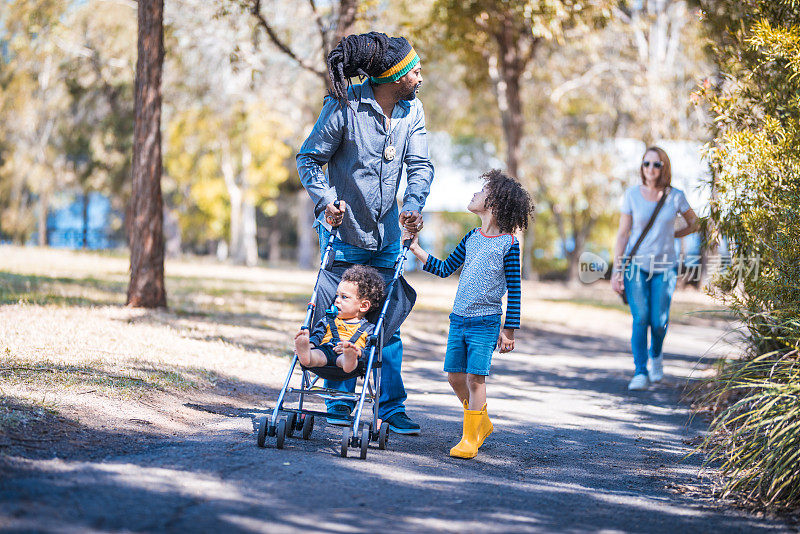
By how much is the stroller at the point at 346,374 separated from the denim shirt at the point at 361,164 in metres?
0.20

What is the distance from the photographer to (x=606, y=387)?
29.7ft

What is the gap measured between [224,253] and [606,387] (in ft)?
190

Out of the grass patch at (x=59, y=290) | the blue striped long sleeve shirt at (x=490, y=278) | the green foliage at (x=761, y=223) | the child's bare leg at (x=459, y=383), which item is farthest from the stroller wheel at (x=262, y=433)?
the grass patch at (x=59, y=290)

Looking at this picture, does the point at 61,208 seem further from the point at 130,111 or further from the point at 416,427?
the point at 416,427

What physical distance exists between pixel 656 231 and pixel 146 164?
6.50 meters

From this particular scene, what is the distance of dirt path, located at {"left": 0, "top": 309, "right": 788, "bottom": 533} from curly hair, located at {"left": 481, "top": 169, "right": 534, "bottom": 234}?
148 centimetres

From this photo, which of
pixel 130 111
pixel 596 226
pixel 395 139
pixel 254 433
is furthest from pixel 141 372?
pixel 596 226

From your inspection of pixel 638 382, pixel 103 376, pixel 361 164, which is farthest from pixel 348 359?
pixel 638 382

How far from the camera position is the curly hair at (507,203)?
224 inches

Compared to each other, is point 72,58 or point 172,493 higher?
point 72,58

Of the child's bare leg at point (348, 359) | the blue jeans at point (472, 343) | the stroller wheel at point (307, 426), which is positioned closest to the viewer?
the child's bare leg at point (348, 359)

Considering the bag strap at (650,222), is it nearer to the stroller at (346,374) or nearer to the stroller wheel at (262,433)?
the stroller at (346,374)

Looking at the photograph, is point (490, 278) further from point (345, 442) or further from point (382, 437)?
point (345, 442)

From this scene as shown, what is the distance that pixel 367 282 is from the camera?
5398 millimetres
